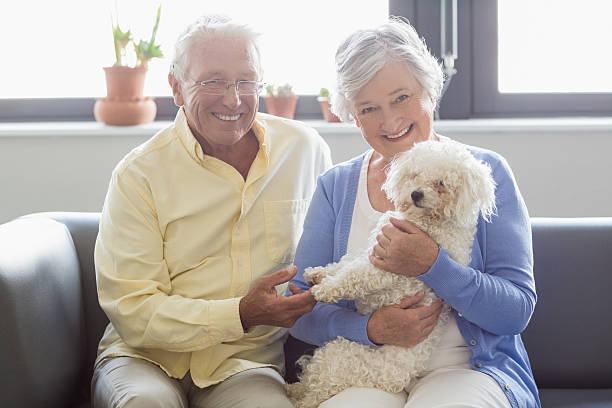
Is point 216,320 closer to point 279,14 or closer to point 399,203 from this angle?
point 399,203

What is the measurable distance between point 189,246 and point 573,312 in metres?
1.07

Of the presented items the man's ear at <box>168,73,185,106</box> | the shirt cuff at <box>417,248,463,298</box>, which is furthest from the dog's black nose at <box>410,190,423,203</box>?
Result: the man's ear at <box>168,73,185,106</box>

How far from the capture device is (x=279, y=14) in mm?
2969

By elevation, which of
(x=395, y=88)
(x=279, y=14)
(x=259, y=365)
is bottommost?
(x=259, y=365)

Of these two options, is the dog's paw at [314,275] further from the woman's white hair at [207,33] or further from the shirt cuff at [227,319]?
the woman's white hair at [207,33]

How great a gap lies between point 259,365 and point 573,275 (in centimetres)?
90

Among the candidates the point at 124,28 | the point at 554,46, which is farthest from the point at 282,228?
the point at 554,46

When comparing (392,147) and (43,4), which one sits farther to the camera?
(43,4)

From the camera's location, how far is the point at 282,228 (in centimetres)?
187

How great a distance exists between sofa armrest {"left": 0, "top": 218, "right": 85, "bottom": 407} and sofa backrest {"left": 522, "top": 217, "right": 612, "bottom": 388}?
4.09 ft

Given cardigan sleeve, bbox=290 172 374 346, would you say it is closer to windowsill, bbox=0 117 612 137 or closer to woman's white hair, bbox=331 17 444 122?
woman's white hair, bbox=331 17 444 122

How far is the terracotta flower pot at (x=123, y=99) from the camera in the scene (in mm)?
2801

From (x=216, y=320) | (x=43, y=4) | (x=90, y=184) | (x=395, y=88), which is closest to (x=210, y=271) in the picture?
(x=216, y=320)

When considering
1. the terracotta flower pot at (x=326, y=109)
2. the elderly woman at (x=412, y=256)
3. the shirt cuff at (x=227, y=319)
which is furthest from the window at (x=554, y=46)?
the shirt cuff at (x=227, y=319)
